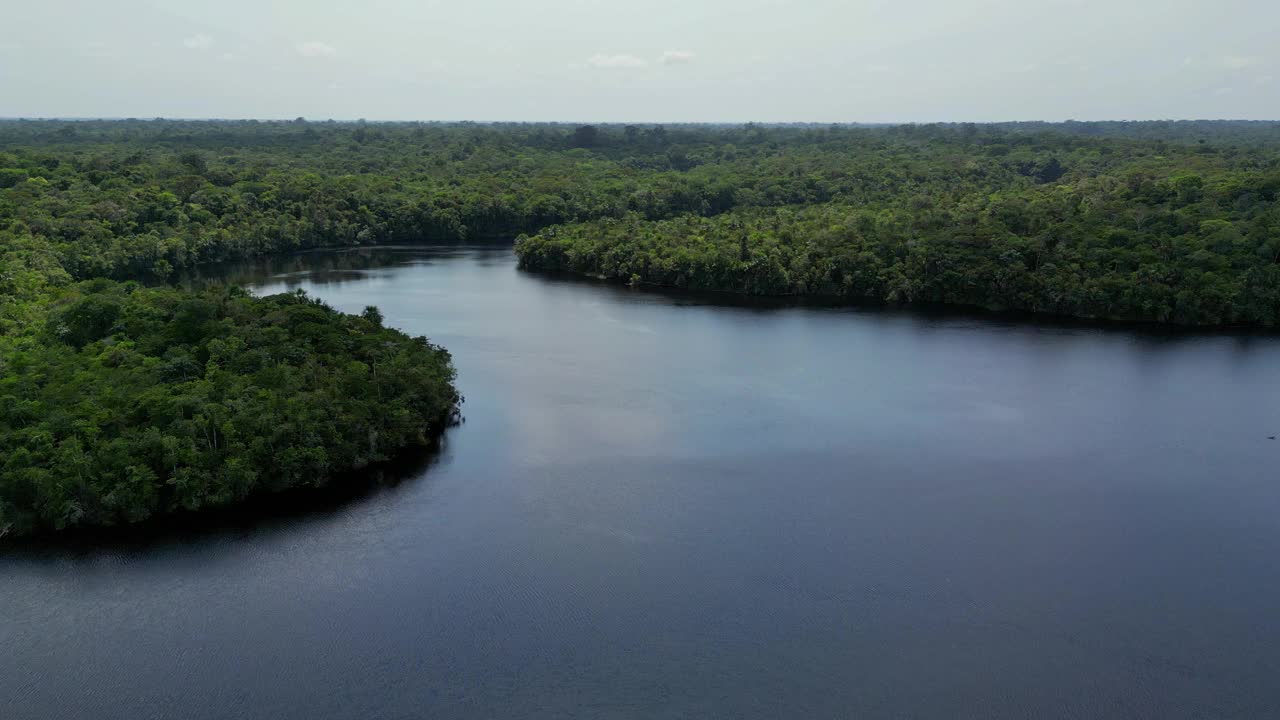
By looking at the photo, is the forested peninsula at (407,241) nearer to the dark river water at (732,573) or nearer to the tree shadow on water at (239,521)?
the tree shadow on water at (239,521)

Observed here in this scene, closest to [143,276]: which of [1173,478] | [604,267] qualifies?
[604,267]

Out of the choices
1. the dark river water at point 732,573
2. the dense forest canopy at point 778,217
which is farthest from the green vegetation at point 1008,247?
the dark river water at point 732,573

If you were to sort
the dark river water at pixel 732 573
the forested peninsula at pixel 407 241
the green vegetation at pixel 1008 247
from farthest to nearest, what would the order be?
the green vegetation at pixel 1008 247 → the forested peninsula at pixel 407 241 → the dark river water at pixel 732 573

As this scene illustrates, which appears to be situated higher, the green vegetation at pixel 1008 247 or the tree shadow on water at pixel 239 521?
the green vegetation at pixel 1008 247

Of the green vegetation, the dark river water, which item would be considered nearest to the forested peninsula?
the green vegetation

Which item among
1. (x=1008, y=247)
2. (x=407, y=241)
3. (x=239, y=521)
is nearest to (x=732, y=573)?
(x=239, y=521)

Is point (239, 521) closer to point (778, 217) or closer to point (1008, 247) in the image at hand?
point (1008, 247)

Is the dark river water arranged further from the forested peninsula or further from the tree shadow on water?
the forested peninsula
